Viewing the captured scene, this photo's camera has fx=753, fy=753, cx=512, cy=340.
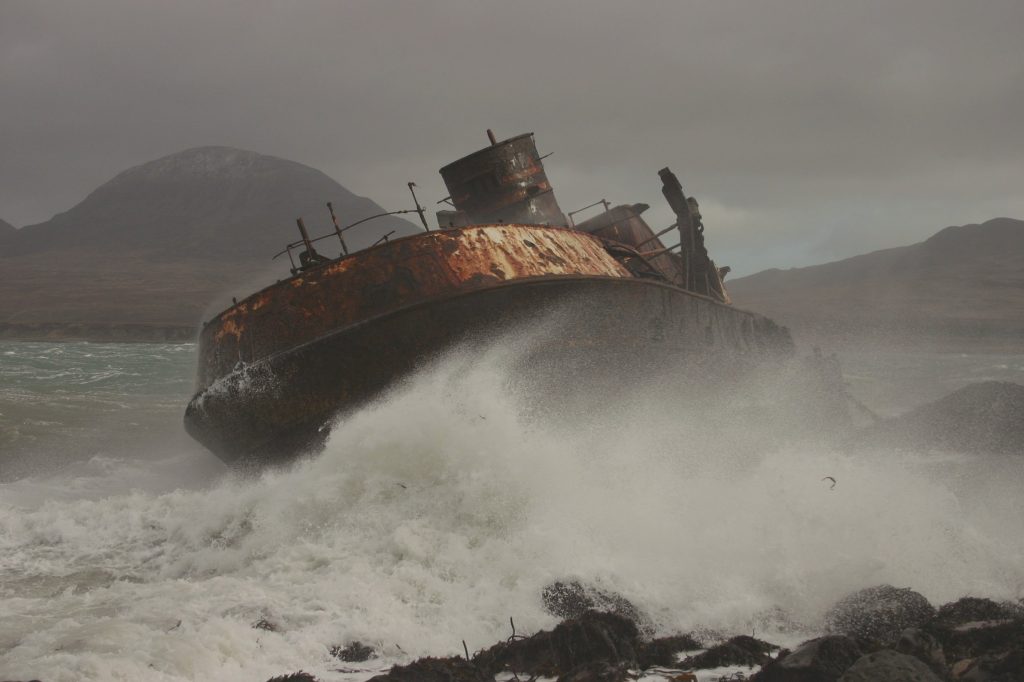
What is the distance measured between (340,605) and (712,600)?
2304 millimetres

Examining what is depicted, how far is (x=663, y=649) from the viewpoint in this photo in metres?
4.07

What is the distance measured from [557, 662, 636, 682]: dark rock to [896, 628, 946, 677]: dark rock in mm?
1332

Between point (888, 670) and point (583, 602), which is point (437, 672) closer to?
point (583, 602)

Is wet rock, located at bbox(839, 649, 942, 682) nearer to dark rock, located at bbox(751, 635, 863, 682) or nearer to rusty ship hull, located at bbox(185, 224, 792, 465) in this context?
dark rock, located at bbox(751, 635, 863, 682)

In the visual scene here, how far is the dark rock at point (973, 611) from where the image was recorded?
4.40m

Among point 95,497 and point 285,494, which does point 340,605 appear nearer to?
point 285,494

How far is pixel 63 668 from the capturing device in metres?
3.50

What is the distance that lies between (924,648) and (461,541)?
2944 millimetres

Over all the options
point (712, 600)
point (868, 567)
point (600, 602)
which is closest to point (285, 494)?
point (600, 602)

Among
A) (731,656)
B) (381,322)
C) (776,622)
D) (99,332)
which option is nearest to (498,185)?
(381,322)

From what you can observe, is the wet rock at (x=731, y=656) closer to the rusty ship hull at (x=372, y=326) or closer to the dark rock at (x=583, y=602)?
the dark rock at (x=583, y=602)

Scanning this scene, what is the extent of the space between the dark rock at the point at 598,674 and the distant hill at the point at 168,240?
4120cm

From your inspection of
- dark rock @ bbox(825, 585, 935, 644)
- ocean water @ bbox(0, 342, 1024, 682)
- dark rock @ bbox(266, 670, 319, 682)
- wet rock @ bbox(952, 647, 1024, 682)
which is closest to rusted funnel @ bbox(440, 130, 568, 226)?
ocean water @ bbox(0, 342, 1024, 682)

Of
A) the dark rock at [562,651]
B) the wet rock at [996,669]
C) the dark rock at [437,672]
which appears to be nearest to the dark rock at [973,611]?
the wet rock at [996,669]
